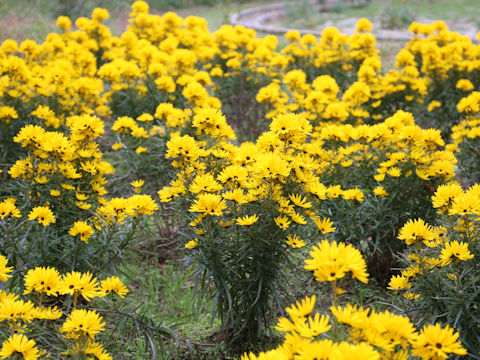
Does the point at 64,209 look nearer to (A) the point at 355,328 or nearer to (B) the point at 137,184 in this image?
(B) the point at 137,184

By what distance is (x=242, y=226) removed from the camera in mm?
2248

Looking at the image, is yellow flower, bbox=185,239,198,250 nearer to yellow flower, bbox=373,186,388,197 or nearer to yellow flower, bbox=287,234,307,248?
yellow flower, bbox=287,234,307,248

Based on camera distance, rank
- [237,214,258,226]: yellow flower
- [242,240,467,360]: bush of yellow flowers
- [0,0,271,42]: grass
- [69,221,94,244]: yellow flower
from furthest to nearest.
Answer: [0,0,271,42]: grass → [69,221,94,244]: yellow flower → [237,214,258,226]: yellow flower → [242,240,467,360]: bush of yellow flowers

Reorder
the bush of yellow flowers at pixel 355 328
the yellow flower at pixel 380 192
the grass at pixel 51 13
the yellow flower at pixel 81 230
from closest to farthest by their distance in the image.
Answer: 1. the bush of yellow flowers at pixel 355 328
2. the yellow flower at pixel 81 230
3. the yellow flower at pixel 380 192
4. the grass at pixel 51 13

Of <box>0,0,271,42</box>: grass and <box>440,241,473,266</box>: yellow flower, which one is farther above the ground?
<box>0,0,271,42</box>: grass

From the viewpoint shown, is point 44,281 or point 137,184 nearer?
point 44,281

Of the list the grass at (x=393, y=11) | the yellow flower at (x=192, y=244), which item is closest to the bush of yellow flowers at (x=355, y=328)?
the yellow flower at (x=192, y=244)

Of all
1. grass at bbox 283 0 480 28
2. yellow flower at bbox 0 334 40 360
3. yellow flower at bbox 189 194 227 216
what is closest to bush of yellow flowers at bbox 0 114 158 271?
yellow flower at bbox 189 194 227 216

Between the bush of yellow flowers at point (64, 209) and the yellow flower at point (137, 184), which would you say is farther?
the yellow flower at point (137, 184)

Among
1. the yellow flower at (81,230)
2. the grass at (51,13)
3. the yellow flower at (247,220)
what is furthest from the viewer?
the grass at (51,13)

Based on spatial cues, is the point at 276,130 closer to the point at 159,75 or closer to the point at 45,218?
the point at 45,218

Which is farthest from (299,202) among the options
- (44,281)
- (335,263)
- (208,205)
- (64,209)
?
(64,209)

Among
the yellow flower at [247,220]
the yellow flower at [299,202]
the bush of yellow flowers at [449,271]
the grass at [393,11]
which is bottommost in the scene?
the bush of yellow flowers at [449,271]

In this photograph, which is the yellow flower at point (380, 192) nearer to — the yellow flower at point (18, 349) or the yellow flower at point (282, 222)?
the yellow flower at point (282, 222)
